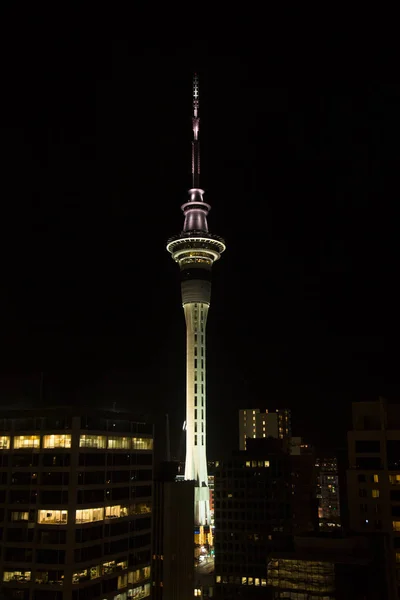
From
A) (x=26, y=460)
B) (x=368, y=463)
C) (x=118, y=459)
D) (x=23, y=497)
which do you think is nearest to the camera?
(x=23, y=497)

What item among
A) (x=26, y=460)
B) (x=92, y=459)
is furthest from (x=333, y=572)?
(x=26, y=460)

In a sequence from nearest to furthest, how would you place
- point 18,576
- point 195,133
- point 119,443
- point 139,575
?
point 18,576 → point 139,575 → point 119,443 → point 195,133

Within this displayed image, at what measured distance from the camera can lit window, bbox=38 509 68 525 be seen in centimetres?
7650

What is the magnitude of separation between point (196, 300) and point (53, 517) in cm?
10482

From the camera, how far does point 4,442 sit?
84.3 metres

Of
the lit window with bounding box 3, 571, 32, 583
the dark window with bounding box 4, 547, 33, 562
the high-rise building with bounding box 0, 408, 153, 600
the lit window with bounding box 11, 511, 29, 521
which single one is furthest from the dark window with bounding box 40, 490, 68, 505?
the lit window with bounding box 3, 571, 32, 583

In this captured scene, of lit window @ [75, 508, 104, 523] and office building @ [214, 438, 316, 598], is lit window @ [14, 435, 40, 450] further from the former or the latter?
office building @ [214, 438, 316, 598]

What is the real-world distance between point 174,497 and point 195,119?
121411mm

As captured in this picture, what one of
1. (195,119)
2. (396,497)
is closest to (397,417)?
(396,497)

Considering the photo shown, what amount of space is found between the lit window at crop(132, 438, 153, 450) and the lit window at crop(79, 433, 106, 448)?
8344 millimetres

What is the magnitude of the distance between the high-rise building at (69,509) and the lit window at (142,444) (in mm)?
2088

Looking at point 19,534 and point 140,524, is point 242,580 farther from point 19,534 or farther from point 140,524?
point 19,534

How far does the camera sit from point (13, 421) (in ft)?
277

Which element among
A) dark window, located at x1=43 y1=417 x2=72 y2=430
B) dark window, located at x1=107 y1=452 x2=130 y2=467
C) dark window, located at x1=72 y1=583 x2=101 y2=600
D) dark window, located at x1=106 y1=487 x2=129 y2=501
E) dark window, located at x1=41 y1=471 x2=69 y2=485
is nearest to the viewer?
dark window, located at x1=72 y1=583 x2=101 y2=600
